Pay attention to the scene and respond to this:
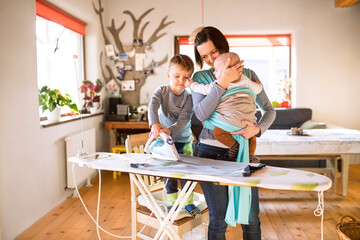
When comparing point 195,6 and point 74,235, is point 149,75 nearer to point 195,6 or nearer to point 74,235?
point 195,6

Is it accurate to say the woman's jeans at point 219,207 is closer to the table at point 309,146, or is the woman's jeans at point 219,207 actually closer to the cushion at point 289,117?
the table at point 309,146

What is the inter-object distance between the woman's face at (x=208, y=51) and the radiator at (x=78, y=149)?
2.07 m

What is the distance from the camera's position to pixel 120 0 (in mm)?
4711

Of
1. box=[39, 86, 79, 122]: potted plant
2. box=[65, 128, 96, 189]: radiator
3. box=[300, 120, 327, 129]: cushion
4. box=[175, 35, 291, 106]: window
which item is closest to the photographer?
box=[39, 86, 79, 122]: potted plant

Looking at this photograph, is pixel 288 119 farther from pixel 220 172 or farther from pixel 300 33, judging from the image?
pixel 220 172

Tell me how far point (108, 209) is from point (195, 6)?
306 centimetres

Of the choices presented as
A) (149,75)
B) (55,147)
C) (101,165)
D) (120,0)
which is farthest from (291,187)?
(120,0)

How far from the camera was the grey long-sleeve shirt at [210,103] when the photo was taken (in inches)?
54.5

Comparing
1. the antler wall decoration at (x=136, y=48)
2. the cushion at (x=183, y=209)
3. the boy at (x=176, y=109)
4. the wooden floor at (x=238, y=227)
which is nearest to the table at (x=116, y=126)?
the antler wall decoration at (x=136, y=48)

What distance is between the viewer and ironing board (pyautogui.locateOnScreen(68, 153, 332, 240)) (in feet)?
3.65

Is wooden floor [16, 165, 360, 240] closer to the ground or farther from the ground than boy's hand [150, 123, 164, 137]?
closer to the ground

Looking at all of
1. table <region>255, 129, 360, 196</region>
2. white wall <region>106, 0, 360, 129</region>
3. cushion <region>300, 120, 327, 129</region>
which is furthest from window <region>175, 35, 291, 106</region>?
table <region>255, 129, 360, 196</region>

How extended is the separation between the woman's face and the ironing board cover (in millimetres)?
458

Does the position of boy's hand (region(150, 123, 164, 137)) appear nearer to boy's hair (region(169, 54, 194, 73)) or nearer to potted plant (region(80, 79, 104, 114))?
boy's hair (region(169, 54, 194, 73))
